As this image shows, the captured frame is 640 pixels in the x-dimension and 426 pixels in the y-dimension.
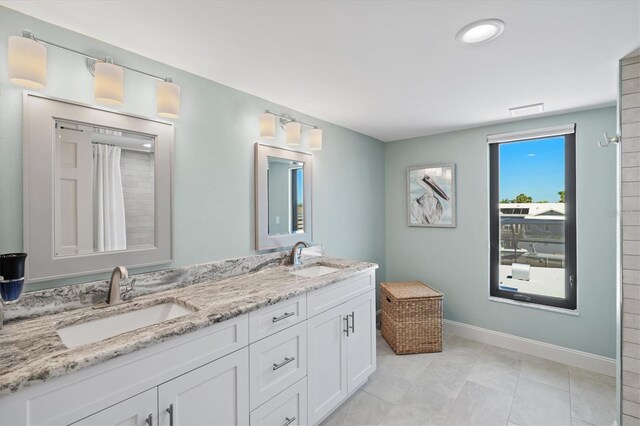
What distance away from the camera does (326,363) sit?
1.93m

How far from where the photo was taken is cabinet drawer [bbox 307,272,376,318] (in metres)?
1.84

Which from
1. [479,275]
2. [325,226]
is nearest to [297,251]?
[325,226]

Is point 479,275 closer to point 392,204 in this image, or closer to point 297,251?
point 392,204

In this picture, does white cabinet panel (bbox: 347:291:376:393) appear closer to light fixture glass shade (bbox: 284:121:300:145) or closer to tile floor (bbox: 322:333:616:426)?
tile floor (bbox: 322:333:616:426)

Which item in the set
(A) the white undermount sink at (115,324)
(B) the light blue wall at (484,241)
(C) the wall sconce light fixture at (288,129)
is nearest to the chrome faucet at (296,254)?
(C) the wall sconce light fixture at (288,129)

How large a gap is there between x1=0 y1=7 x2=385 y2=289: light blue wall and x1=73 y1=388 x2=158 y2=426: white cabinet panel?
73 cm

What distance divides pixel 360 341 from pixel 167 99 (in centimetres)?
206

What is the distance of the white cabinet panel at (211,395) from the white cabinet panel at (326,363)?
0.49 metres

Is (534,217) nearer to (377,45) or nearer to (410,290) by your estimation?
(410,290)

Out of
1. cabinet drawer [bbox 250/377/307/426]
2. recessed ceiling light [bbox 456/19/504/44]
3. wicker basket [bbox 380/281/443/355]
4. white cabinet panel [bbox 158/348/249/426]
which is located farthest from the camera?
wicker basket [bbox 380/281/443/355]

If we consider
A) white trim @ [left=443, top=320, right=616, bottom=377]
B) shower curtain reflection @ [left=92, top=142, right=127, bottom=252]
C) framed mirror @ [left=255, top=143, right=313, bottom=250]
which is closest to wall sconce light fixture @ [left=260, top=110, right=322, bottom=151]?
framed mirror @ [left=255, top=143, right=313, bottom=250]

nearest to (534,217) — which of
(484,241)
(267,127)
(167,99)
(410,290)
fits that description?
(484,241)

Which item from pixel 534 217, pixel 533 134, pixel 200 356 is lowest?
pixel 200 356

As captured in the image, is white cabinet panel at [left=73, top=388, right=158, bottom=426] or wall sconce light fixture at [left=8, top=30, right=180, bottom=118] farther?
wall sconce light fixture at [left=8, top=30, right=180, bottom=118]
